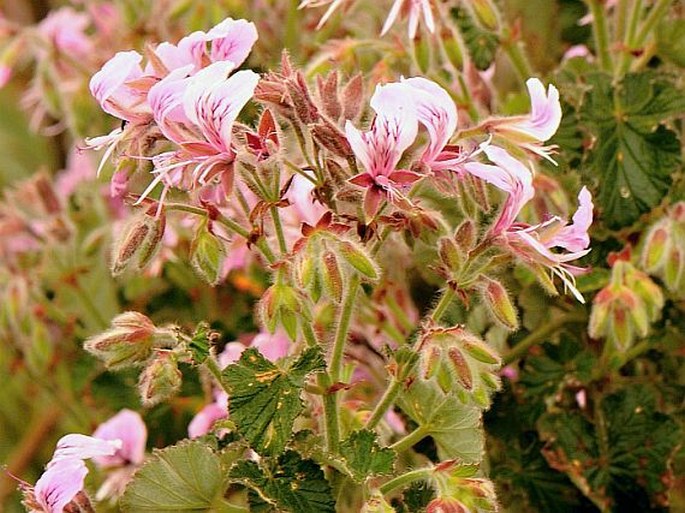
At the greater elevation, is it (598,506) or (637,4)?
(637,4)

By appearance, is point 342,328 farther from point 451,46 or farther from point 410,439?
point 451,46

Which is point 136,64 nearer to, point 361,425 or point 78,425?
point 361,425

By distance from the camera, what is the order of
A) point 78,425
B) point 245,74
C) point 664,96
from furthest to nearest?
point 78,425 → point 664,96 → point 245,74

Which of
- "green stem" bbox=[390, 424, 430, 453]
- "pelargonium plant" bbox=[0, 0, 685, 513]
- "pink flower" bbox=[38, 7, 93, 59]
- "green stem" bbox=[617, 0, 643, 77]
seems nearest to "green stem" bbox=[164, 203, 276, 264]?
"pelargonium plant" bbox=[0, 0, 685, 513]

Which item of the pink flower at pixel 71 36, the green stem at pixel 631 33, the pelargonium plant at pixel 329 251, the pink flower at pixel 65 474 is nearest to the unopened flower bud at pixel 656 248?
the pelargonium plant at pixel 329 251

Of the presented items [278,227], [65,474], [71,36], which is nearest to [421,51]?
[278,227]

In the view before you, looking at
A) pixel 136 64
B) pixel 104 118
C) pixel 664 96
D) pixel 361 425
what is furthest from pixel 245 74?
pixel 104 118

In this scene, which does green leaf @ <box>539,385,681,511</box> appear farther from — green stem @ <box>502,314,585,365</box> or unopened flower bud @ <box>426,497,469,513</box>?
unopened flower bud @ <box>426,497,469,513</box>
